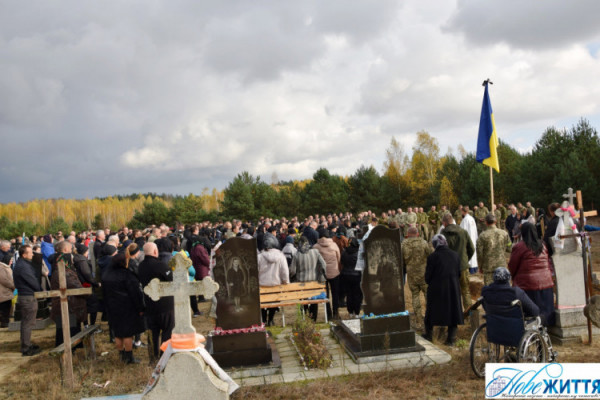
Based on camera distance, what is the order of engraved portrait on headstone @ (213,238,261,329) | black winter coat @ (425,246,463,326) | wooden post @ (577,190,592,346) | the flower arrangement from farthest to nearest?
black winter coat @ (425,246,463,326)
wooden post @ (577,190,592,346)
engraved portrait on headstone @ (213,238,261,329)
the flower arrangement

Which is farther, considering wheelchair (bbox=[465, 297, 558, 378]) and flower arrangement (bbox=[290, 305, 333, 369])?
flower arrangement (bbox=[290, 305, 333, 369])

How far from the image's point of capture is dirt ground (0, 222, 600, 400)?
17.3 ft

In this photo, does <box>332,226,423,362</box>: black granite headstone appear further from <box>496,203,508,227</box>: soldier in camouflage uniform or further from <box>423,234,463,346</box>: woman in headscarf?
<box>496,203,508,227</box>: soldier in camouflage uniform

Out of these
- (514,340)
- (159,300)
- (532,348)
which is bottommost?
(532,348)

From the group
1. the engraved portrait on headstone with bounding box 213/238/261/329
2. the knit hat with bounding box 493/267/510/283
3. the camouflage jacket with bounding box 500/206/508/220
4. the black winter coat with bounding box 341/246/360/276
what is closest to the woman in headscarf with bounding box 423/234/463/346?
the knit hat with bounding box 493/267/510/283

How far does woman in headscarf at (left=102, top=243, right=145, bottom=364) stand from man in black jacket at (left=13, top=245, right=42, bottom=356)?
2.28 m

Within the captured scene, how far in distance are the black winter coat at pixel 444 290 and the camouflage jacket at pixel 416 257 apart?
2.87ft

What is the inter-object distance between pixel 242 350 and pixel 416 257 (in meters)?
3.70

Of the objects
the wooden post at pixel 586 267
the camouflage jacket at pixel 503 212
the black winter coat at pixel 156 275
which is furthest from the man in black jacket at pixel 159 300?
the camouflage jacket at pixel 503 212

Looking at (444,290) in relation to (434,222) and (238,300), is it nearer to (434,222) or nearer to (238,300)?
(238,300)

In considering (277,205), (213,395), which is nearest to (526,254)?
(213,395)

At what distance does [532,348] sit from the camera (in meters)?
5.21

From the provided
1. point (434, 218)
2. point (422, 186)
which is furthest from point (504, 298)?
point (422, 186)

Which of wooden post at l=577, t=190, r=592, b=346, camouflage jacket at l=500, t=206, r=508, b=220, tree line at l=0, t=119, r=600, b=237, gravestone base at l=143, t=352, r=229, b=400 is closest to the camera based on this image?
gravestone base at l=143, t=352, r=229, b=400
